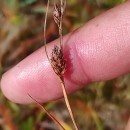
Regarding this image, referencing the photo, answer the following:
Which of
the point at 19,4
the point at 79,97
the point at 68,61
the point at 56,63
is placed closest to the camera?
the point at 56,63

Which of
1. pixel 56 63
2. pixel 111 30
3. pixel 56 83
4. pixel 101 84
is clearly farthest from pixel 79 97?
pixel 56 63

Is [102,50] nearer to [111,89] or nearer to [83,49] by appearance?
[83,49]

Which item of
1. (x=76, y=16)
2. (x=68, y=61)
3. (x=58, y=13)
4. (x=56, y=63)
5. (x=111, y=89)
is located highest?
(x=58, y=13)

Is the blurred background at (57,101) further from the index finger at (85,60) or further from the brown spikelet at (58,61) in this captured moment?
the brown spikelet at (58,61)

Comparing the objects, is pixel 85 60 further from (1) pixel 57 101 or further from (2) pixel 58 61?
(1) pixel 57 101

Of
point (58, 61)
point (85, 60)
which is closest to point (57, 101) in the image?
point (85, 60)

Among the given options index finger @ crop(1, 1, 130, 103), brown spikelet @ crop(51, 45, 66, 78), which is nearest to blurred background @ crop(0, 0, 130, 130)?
index finger @ crop(1, 1, 130, 103)

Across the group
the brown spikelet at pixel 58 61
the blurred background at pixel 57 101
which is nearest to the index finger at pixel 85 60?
the brown spikelet at pixel 58 61

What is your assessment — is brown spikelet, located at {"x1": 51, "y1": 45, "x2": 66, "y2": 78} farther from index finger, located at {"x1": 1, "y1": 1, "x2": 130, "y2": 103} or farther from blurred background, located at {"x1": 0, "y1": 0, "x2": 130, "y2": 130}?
blurred background, located at {"x1": 0, "y1": 0, "x2": 130, "y2": 130}
